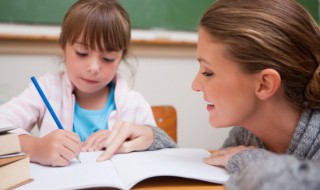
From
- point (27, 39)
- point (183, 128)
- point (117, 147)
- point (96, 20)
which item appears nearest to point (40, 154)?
point (117, 147)

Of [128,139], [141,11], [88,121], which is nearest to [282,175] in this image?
[128,139]

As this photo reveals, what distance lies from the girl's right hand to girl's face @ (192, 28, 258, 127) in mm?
307

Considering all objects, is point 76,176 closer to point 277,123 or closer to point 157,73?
point 277,123

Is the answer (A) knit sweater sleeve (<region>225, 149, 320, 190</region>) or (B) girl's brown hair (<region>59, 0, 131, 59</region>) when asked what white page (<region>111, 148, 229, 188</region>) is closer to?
(A) knit sweater sleeve (<region>225, 149, 320, 190</region>)

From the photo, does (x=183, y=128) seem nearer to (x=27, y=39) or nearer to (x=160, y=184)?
(x=27, y=39)

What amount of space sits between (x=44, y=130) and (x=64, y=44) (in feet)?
0.95

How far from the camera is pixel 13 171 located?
0.54 meters

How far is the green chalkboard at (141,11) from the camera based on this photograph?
5.24ft

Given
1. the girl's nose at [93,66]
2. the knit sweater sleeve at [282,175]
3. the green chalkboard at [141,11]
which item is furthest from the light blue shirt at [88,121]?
the knit sweater sleeve at [282,175]

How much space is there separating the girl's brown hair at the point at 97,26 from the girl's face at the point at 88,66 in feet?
0.06

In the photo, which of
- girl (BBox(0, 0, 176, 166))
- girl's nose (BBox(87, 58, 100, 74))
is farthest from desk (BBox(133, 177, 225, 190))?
girl's nose (BBox(87, 58, 100, 74))

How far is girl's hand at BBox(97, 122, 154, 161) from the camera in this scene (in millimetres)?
775

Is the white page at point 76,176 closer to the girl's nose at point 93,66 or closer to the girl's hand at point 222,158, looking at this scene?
the girl's hand at point 222,158

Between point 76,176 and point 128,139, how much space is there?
284mm
